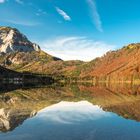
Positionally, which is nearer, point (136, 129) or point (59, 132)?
point (59, 132)

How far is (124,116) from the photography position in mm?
50844

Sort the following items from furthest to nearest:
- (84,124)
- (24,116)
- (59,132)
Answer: (24,116) < (84,124) < (59,132)

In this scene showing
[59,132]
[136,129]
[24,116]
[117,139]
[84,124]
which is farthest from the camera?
[24,116]

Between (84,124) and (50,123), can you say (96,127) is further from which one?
(50,123)

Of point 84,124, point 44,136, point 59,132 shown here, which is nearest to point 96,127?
point 84,124

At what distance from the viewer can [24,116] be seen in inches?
1905

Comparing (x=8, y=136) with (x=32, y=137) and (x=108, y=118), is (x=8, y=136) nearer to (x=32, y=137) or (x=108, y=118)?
(x=32, y=137)

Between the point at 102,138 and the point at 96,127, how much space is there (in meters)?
7.00

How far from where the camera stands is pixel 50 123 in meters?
42.7

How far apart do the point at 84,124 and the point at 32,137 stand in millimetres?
10765

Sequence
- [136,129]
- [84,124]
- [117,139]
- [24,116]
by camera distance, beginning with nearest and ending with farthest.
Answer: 1. [117,139]
2. [136,129]
3. [84,124]
4. [24,116]

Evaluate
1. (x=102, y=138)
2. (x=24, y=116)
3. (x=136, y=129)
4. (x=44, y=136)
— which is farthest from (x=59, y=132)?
(x=24, y=116)

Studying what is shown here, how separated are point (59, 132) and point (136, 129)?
31.2 feet

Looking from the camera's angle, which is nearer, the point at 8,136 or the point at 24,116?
the point at 8,136
